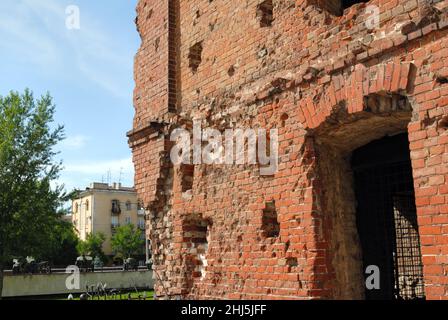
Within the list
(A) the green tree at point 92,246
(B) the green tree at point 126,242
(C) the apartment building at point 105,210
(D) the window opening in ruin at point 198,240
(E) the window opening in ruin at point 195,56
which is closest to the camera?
(D) the window opening in ruin at point 198,240

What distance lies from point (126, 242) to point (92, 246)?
11.5 feet

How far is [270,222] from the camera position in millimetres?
5363

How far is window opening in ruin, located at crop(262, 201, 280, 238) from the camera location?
5.31m

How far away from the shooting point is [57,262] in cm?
3741

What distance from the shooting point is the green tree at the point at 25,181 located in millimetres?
17328

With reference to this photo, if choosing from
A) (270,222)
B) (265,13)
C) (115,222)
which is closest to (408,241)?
(270,222)

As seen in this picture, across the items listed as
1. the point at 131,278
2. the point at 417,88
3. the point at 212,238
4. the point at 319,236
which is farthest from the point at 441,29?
the point at 131,278

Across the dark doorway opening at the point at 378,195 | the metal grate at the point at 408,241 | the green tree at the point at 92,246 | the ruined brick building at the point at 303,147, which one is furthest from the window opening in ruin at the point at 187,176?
the green tree at the point at 92,246

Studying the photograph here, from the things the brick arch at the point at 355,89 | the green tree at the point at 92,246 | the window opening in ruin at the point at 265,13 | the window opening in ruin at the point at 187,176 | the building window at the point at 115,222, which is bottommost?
the green tree at the point at 92,246

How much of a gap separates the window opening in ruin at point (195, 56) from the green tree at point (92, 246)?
4216cm

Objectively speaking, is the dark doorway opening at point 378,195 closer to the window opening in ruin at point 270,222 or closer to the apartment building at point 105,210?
the window opening in ruin at point 270,222

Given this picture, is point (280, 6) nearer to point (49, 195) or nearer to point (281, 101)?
point (281, 101)

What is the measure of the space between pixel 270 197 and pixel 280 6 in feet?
7.54

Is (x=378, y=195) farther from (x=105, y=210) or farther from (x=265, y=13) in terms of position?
(x=105, y=210)
